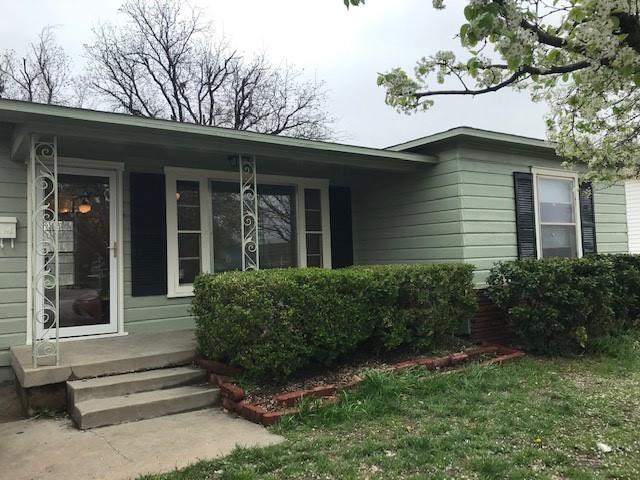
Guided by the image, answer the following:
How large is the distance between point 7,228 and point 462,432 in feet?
15.6

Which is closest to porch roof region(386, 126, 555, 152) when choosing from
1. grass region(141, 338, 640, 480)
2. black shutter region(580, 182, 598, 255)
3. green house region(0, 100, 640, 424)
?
green house region(0, 100, 640, 424)

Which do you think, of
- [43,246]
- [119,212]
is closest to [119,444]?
[43,246]

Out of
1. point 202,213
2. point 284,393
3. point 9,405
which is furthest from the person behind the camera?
point 202,213

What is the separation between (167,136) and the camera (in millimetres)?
4988

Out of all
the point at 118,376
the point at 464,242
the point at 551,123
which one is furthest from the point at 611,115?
the point at 118,376

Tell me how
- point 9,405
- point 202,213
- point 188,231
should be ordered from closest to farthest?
point 9,405
point 188,231
point 202,213

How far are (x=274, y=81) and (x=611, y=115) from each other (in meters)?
18.7

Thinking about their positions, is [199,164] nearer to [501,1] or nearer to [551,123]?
[551,123]

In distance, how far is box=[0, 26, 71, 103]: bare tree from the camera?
19.6 m

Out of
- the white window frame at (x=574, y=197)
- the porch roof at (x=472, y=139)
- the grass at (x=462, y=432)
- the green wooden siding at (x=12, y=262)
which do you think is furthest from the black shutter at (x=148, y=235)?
the white window frame at (x=574, y=197)

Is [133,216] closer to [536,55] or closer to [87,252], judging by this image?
[87,252]

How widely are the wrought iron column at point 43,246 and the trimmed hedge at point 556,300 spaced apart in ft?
16.2

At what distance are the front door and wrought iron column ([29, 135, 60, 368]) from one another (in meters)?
0.15

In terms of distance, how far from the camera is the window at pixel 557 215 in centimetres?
735
